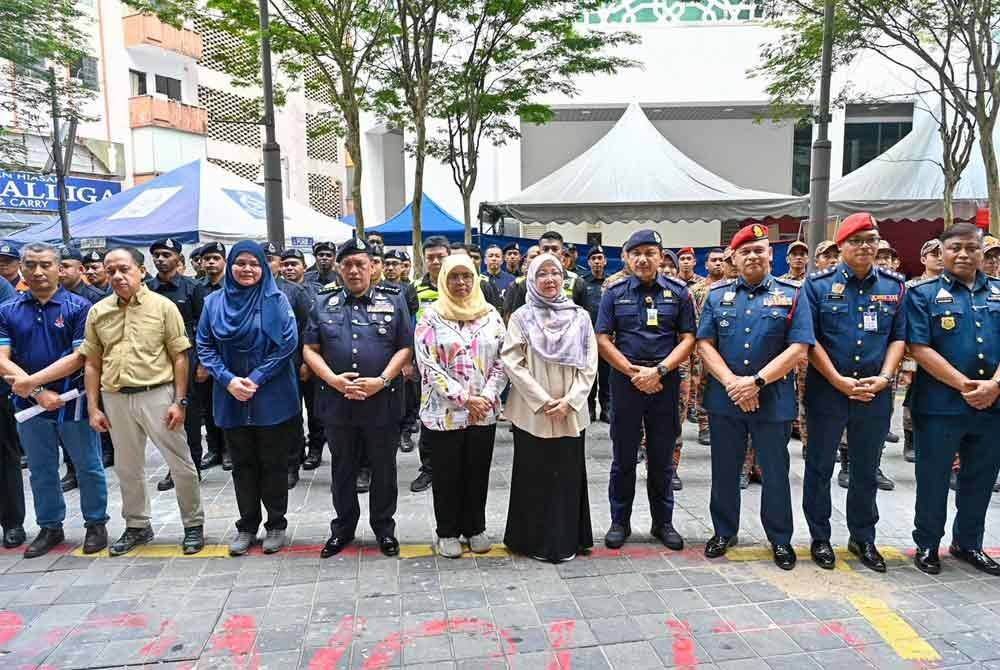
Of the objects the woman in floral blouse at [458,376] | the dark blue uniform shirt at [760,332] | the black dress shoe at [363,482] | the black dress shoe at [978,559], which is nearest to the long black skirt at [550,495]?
the woman in floral blouse at [458,376]

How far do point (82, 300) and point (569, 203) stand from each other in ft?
29.8

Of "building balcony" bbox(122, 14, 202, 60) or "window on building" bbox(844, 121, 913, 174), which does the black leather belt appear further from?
"building balcony" bbox(122, 14, 202, 60)

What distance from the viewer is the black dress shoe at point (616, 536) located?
4285 millimetres

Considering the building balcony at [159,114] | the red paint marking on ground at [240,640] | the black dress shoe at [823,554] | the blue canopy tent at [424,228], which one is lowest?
the red paint marking on ground at [240,640]

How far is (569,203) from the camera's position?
1220cm

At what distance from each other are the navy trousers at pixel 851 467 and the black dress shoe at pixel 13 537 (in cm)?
516

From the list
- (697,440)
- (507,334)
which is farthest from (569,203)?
(507,334)

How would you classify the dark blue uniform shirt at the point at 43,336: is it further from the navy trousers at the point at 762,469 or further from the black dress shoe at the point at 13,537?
the navy trousers at the point at 762,469

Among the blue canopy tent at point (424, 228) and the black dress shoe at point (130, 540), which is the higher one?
the blue canopy tent at point (424, 228)

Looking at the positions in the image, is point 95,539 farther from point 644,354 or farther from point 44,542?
point 644,354

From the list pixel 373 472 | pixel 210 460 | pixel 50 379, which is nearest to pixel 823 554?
pixel 373 472

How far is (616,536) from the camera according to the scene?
14.2 feet

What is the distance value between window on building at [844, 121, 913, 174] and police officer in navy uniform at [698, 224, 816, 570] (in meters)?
19.7

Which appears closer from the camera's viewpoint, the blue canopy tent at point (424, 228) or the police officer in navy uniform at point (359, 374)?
the police officer in navy uniform at point (359, 374)
